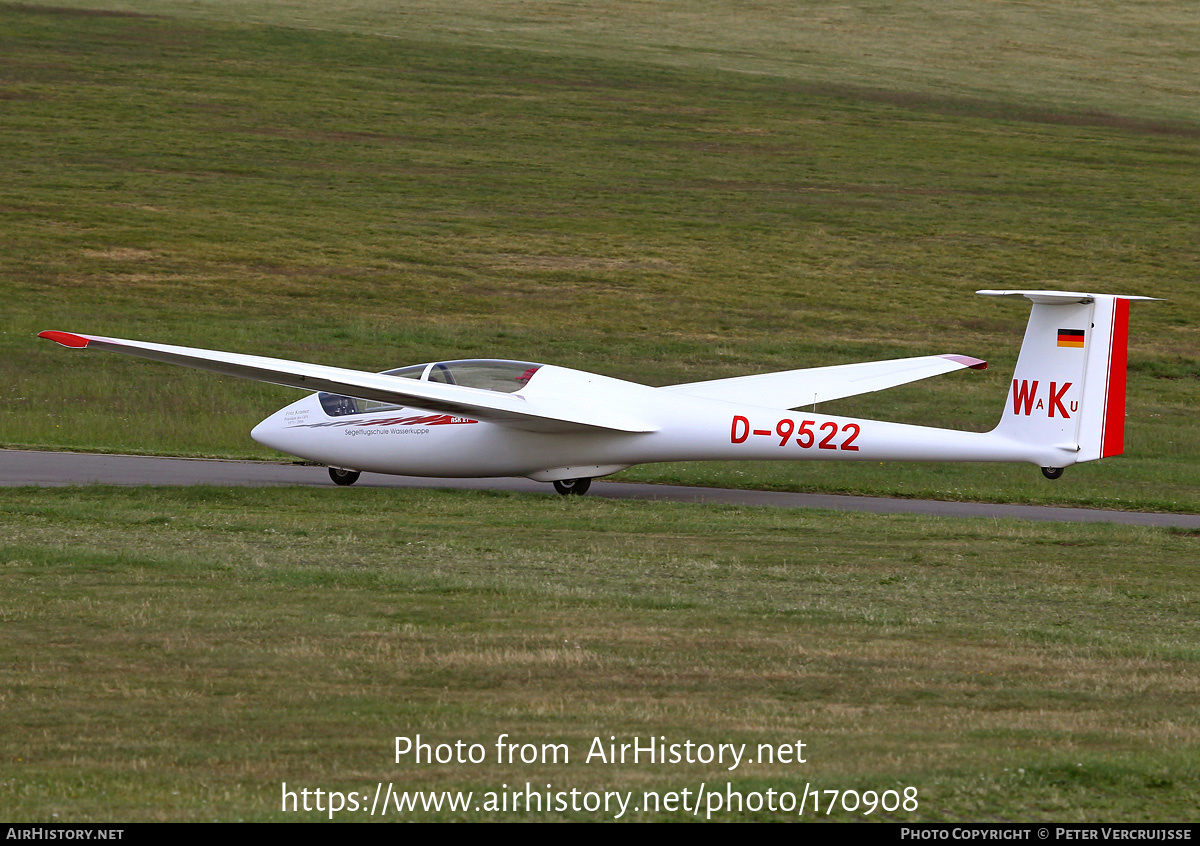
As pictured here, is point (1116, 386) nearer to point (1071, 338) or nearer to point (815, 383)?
point (1071, 338)

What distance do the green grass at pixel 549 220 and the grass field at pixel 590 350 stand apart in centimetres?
23

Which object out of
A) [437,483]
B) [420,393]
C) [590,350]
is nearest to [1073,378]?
[420,393]

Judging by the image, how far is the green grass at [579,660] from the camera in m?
7.27

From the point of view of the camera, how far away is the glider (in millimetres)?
18547

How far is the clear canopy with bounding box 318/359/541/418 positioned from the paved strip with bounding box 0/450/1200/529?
4.64 feet

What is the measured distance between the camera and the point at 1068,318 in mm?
18641

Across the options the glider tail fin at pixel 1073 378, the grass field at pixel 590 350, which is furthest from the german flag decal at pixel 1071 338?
the grass field at pixel 590 350

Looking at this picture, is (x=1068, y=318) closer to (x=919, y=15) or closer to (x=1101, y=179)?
(x=1101, y=179)

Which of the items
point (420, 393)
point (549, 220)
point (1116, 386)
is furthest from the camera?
point (549, 220)

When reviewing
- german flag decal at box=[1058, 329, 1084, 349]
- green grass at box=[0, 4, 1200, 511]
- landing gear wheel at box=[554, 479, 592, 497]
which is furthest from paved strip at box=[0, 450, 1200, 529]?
german flag decal at box=[1058, 329, 1084, 349]

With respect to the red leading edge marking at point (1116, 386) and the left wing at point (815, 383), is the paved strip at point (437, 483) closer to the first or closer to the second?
the red leading edge marking at point (1116, 386)

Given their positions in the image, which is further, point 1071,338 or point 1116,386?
point 1071,338

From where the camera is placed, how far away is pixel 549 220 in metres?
51.1

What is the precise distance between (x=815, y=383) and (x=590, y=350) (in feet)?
51.8
